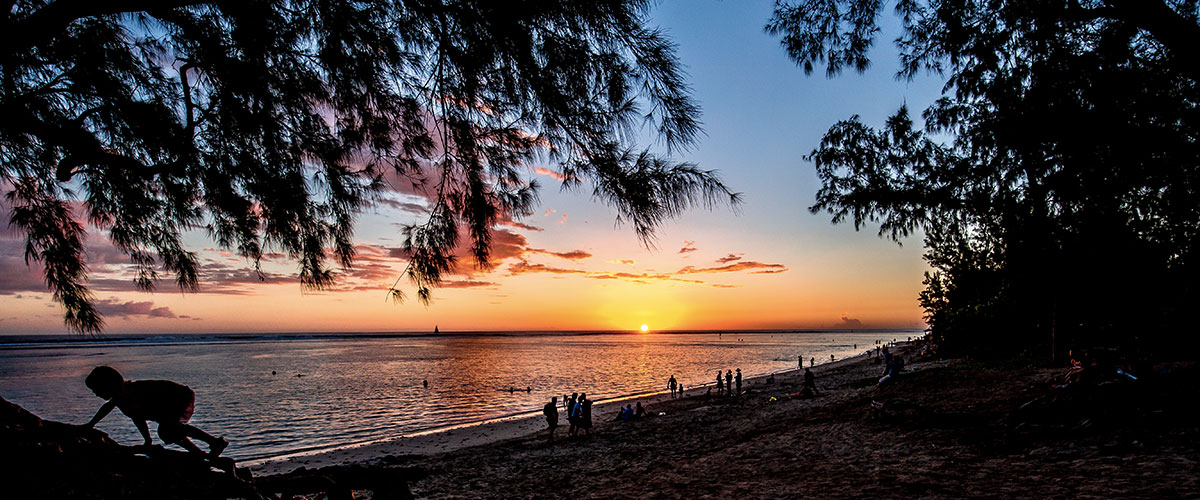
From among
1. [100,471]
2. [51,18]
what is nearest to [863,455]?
[100,471]

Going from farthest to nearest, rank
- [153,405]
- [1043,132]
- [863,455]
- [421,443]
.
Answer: [421,443] < [863,455] < [1043,132] < [153,405]

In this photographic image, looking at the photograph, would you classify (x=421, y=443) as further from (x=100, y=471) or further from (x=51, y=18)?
(x=100, y=471)

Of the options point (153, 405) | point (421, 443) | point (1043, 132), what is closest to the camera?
point (153, 405)

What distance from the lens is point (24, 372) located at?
52.8 m

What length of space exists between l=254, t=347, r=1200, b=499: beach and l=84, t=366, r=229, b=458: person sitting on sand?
1.88ft

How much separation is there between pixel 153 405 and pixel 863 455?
32.9ft

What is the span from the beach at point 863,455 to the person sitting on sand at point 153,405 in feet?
1.88

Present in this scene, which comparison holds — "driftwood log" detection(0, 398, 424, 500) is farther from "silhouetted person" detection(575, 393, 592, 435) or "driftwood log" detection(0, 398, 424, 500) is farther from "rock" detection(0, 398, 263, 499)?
"silhouetted person" detection(575, 393, 592, 435)

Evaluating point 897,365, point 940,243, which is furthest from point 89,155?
point 897,365

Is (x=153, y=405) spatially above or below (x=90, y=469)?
above

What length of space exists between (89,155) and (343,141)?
4.64 ft

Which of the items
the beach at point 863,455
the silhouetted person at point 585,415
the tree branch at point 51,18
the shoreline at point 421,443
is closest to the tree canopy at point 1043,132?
the beach at point 863,455

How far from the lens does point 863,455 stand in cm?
902

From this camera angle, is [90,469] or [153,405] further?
[153,405]
